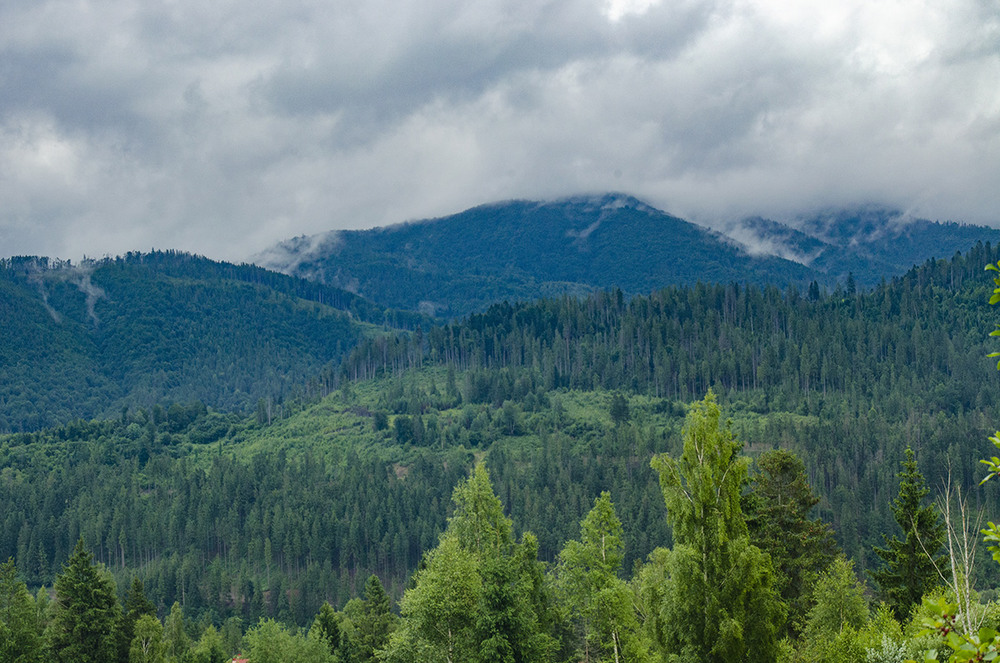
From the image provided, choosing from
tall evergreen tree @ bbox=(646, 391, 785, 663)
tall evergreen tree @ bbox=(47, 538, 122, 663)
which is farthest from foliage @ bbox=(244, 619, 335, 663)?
tall evergreen tree @ bbox=(646, 391, 785, 663)

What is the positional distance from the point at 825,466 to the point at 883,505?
1901cm

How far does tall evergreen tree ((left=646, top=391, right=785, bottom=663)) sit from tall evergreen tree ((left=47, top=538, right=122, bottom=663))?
55313 mm

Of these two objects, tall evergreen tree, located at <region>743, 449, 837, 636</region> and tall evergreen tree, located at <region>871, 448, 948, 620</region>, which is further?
tall evergreen tree, located at <region>743, 449, 837, 636</region>

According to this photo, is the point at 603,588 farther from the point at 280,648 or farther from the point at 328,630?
the point at 328,630

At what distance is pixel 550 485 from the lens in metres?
196

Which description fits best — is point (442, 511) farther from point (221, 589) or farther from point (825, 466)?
point (825, 466)

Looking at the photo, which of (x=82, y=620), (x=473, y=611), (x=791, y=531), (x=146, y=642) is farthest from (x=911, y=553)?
(x=82, y=620)

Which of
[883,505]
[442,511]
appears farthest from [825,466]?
[442,511]

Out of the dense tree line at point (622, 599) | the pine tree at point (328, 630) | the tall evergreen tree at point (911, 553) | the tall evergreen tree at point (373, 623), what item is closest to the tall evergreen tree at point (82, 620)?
the dense tree line at point (622, 599)

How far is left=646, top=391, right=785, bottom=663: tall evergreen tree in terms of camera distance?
112 feet

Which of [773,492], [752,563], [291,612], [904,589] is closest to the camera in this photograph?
[752,563]

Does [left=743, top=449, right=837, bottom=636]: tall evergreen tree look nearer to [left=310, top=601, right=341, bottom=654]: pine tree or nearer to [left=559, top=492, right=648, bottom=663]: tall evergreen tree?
[left=559, top=492, right=648, bottom=663]: tall evergreen tree

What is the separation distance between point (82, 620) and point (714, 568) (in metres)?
58.6

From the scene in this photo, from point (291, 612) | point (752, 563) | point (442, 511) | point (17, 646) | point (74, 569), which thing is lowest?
point (291, 612)
